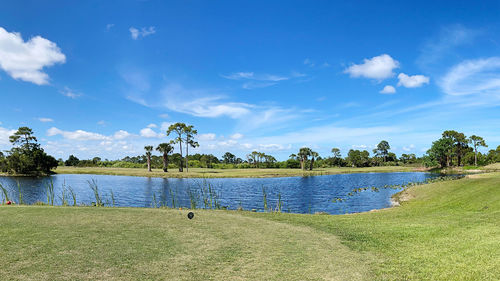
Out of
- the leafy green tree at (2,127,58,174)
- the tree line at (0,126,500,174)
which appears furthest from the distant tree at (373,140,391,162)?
the leafy green tree at (2,127,58,174)

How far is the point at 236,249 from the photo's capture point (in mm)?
8570

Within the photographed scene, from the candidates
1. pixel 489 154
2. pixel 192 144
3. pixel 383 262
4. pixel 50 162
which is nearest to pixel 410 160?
pixel 489 154

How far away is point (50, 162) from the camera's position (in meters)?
81.8

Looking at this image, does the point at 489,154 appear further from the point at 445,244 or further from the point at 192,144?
the point at 445,244

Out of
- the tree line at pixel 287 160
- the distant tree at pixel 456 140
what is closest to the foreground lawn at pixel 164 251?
the tree line at pixel 287 160

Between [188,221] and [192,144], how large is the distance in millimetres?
77132

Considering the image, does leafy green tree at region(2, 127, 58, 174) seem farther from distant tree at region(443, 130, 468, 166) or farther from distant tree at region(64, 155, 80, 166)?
distant tree at region(443, 130, 468, 166)

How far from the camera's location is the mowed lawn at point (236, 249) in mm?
6641

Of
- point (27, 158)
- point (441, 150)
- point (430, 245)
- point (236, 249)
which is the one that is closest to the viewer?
point (236, 249)

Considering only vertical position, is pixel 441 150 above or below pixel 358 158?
Result: above

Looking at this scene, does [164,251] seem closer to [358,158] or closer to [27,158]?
[27,158]

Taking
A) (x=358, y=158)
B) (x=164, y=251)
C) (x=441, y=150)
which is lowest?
(x=164, y=251)

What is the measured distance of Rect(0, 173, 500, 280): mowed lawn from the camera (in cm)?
664

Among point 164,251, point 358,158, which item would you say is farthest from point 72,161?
point 164,251
